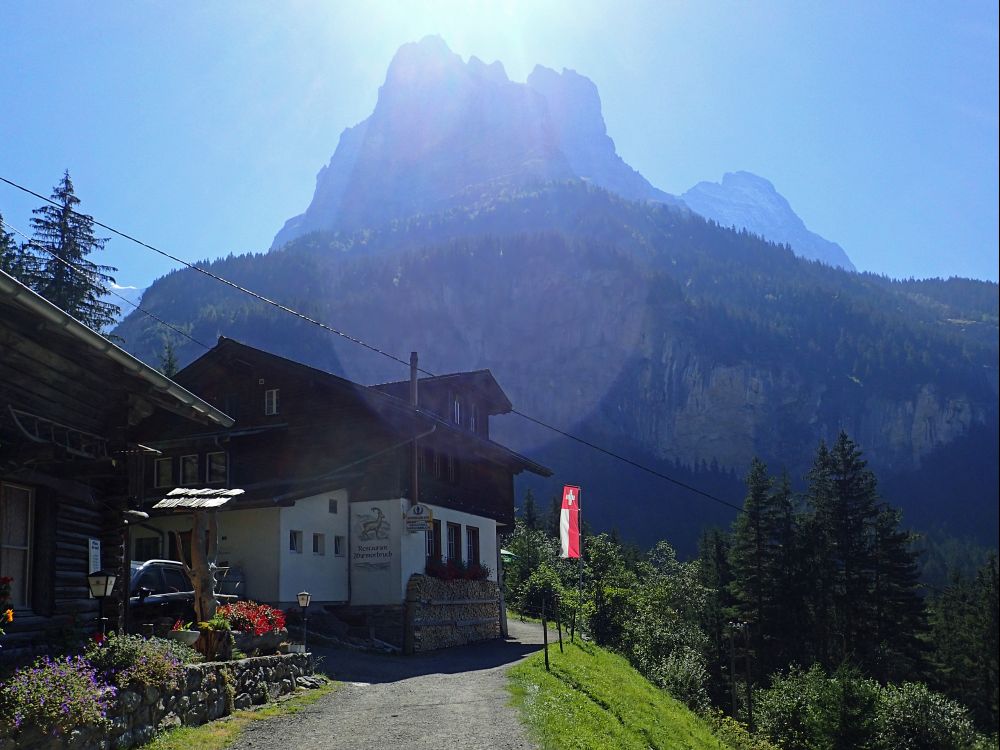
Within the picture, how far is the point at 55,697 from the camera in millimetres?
9016

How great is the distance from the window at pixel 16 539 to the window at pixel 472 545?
19973 millimetres

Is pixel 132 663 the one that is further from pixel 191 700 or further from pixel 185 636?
pixel 185 636

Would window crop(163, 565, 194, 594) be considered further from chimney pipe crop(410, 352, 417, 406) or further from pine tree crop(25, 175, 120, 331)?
pine tree crop(25, 175, 120, 331)

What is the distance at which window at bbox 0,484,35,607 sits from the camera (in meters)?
11.5

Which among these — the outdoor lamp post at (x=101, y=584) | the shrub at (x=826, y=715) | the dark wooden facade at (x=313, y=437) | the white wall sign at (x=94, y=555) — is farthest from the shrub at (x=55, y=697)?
the shrub at (x=826, y=715)

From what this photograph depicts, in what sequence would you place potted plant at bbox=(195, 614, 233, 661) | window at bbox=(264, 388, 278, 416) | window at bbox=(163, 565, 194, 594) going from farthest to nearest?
window at bbox=(264, 388, 278, 416) < window at bbox=(163, 565, 194, 594) < potted plant at bbox=(195, 614, 233, 661)

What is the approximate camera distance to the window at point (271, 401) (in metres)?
28.9

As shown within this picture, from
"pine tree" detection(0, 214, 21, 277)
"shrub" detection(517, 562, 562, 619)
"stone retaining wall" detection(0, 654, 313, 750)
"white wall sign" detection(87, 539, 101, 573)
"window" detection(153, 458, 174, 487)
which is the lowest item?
"shrub" detection(517, 562, 562, 619)

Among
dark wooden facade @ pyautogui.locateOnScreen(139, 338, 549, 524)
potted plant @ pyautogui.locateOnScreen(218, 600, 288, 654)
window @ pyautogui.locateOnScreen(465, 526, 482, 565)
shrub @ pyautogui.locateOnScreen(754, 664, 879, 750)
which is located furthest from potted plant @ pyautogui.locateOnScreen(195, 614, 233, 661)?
shrub @ pyautogui.locateOnScreen(754, 664, 879, 750)

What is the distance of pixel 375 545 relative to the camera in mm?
26078

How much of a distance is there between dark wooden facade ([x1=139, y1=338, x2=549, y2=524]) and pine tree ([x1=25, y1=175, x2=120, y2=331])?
10.5 metres

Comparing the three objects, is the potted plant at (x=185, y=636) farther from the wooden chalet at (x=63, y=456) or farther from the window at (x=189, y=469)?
the window at (x=189, y=469)

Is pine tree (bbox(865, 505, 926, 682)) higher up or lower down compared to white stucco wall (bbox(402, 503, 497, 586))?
lower down

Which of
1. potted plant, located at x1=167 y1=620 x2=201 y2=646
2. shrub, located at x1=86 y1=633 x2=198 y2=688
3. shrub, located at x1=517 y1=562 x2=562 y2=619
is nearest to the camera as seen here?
shrub, located at x1=86 y1=633 x2=198 y2=688
